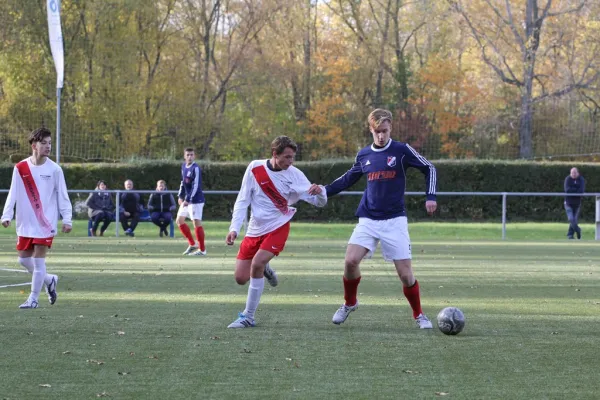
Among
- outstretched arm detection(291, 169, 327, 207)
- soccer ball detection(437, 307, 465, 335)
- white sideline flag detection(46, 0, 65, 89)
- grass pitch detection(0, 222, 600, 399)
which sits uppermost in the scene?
white sideline flag detection(46, 0, 65, 89)

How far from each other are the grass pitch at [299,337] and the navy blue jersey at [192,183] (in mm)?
2905

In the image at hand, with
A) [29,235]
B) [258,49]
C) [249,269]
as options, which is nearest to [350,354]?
[249,269]

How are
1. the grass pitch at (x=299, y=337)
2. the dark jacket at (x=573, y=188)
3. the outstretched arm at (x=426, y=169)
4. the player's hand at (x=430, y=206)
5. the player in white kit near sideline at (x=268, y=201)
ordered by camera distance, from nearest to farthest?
the grass pitch at (x=299, y=337), the player's hand at (x=430, y=206), the outstretched arm at (x=426, y=169), the player in white kit near sideline at (x=268, y=201), the dark jacket at (x=573, y=188)

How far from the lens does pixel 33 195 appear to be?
417 inches

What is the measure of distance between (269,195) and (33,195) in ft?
8.91

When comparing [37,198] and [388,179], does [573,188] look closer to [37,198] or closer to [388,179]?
[388,179]

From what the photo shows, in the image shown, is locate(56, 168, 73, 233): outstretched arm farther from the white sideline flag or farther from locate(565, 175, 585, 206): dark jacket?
the white sideline flag

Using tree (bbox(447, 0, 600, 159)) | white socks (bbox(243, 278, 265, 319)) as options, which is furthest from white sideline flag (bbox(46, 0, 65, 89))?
white socks (bbox(243, 278, 265, 319))

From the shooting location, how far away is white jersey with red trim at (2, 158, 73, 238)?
34.8ft

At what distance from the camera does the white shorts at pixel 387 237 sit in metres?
9.06

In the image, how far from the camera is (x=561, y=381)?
21.6 feet

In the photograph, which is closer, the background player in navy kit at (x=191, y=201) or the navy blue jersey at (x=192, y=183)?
the background player in navy kit at (x=191, y=201)

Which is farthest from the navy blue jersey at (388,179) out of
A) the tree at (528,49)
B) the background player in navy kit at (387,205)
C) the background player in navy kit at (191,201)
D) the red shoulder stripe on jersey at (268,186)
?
the tree at (528,49)

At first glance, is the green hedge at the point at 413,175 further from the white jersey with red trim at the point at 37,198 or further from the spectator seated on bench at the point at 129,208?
the white jersey with red trim at the point at 37,198
